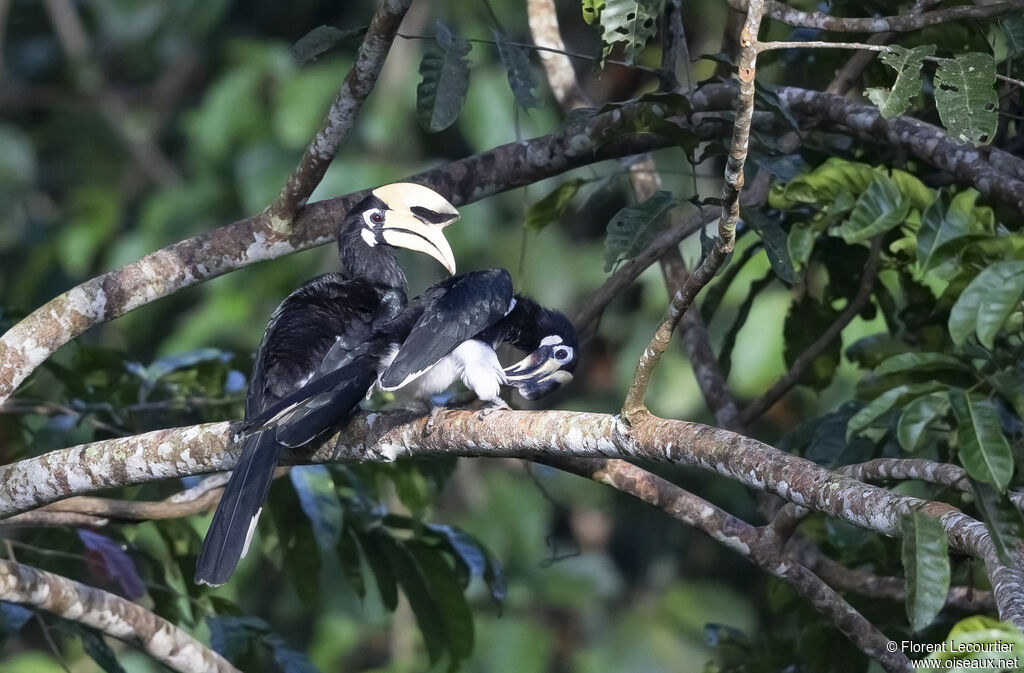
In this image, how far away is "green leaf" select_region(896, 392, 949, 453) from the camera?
98.6 inches

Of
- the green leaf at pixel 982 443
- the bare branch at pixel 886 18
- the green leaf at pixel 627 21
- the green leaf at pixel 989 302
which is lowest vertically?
the green leaf at pixel 982 443

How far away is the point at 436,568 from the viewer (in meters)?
3.31

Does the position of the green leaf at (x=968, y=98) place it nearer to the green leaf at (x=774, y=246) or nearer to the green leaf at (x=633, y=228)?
the green leaf at (x=774, y=246)

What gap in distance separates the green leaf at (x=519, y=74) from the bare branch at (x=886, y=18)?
A: 0.50 m

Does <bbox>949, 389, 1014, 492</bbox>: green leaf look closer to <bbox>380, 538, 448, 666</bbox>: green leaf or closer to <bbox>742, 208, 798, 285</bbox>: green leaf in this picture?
<bbox>742, 208, 798, 285</bbox>: green leaf

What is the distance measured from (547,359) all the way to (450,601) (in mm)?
686

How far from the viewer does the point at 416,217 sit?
3451 mm

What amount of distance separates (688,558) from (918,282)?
13.1 ft

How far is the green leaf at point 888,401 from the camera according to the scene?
256cm

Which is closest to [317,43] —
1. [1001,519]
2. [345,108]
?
[345,108]

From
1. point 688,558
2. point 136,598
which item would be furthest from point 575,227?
point 136,598

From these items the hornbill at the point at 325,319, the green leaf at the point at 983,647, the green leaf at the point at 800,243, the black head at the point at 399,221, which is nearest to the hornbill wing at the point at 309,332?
the hornbill at the point at 325,319

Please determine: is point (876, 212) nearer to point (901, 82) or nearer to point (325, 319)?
point (901, 82)

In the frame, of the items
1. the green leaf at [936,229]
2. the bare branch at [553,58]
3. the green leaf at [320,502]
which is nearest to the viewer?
the green leaf at [936,229]
